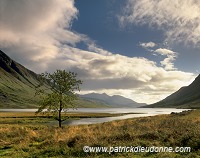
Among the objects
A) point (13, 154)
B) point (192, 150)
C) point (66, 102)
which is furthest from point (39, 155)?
point (66, 102)

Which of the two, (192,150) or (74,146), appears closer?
(192,150)

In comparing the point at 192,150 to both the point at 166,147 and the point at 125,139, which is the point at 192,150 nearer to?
the point at 166,147

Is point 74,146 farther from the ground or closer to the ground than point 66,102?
closer to the ground

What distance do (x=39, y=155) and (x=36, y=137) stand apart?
368 inches

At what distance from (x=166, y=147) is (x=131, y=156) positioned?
12.4ft

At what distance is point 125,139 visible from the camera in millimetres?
24391

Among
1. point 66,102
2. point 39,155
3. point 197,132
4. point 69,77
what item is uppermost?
point 69,77

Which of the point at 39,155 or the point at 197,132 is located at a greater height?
the point at 197,132

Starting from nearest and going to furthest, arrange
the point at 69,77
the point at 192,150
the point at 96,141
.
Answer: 1. the point at 192,150
2. the point at 96,141
3. the point at 69,77

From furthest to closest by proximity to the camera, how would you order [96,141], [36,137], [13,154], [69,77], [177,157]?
[69,77] → [36,137] → [96,141] → [13,154] → [177,157]

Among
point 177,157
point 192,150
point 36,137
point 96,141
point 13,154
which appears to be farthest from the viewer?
point 36,137

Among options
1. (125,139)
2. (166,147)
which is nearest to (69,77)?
(125,139)

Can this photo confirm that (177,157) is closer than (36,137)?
Yes

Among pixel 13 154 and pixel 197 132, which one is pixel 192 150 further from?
pixel 13 154
